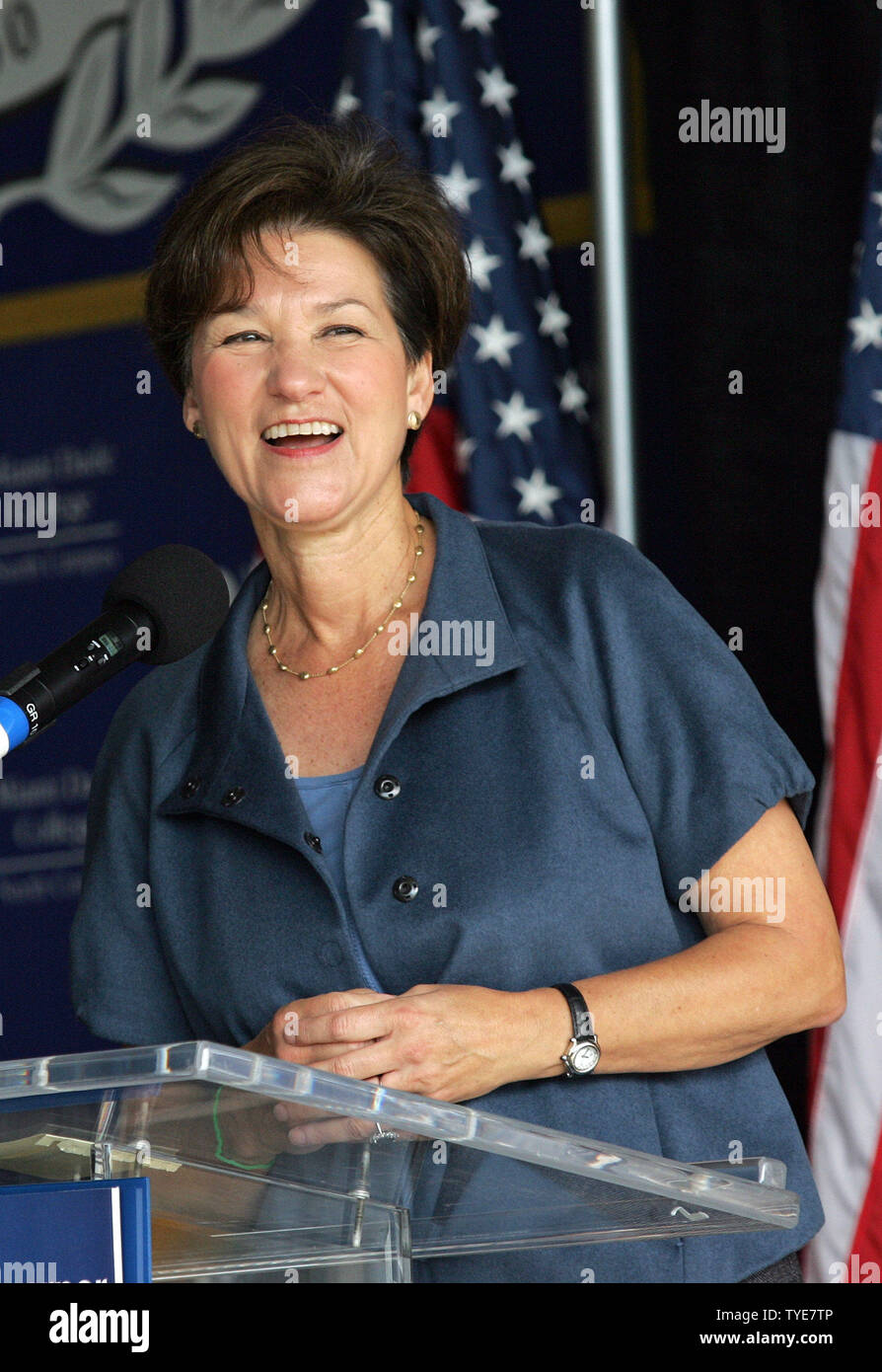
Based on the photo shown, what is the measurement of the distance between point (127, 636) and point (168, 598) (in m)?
0.08

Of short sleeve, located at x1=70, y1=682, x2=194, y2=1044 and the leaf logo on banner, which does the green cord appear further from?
the leaf logo on banner

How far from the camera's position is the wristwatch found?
138 cm

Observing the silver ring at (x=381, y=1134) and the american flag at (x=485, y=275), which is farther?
the american flag at (x=485, y=275)

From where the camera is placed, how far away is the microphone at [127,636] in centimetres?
103

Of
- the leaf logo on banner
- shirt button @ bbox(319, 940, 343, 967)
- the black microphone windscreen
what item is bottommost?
shirt button @ bbox(319, 940, 343, 967)

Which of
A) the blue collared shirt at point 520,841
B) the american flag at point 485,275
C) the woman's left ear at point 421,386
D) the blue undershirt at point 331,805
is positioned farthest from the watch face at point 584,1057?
the american flag at point 485,275

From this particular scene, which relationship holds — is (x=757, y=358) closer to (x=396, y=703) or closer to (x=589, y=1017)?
(x=396, y=703)

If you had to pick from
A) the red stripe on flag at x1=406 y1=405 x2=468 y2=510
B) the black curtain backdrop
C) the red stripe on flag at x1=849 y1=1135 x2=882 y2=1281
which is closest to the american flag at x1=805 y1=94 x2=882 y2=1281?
the red stripe on flag at x1=849 y1=1135 x2=882 y2=1281

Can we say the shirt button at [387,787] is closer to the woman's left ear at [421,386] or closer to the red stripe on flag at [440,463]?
the woman's left ear at [421,386]

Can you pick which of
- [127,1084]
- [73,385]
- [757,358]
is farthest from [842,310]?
[127,1084]

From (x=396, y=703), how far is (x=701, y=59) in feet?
A: 4.71

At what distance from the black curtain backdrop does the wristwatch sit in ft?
4.01

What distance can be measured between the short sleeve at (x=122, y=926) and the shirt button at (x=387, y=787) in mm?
320

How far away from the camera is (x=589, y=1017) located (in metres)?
1.39
